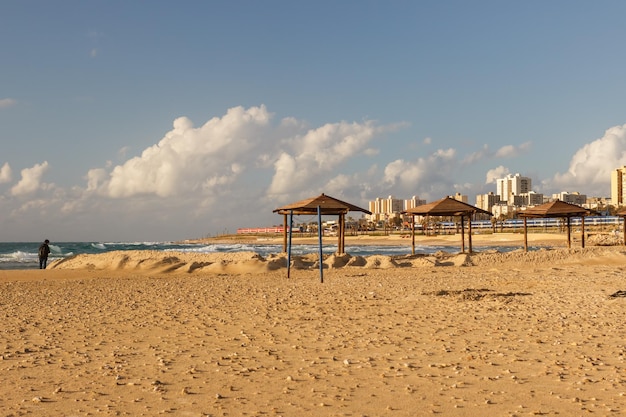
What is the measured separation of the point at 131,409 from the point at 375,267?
49.7 ft

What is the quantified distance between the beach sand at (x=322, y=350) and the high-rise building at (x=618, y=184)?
146226mm

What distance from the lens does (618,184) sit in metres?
142

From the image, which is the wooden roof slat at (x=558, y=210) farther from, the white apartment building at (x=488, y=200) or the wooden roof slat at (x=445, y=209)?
the white apartment building at (x=488, y=200)

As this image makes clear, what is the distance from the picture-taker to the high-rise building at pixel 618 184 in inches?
5477

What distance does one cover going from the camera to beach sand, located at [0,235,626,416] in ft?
14.1

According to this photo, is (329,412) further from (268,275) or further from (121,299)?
(268,275)

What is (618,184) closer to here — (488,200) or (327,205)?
(488,200)

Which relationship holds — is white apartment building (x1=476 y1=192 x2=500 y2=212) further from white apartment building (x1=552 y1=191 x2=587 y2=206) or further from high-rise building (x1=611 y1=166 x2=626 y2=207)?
high-rise building (x1=611 y1=166 x2=626 y2=207)

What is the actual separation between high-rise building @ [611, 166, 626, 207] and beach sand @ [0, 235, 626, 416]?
146226mm

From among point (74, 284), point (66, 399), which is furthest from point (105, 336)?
point (74, 284)

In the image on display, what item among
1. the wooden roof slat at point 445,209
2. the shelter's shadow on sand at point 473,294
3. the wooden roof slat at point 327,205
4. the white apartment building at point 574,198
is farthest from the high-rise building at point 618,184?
the shelter's shadow on sand at point 473,294

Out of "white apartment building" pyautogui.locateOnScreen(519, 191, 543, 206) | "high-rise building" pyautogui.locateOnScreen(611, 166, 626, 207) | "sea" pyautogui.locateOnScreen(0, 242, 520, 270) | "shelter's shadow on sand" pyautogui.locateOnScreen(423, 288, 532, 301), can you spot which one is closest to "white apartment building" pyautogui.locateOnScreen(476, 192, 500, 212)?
"white apartment building" pyautogui.locateOnScreen(519, 191, 543, 206)

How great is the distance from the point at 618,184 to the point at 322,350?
158 metres

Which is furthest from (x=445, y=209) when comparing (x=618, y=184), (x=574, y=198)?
(x=574, y=198)
